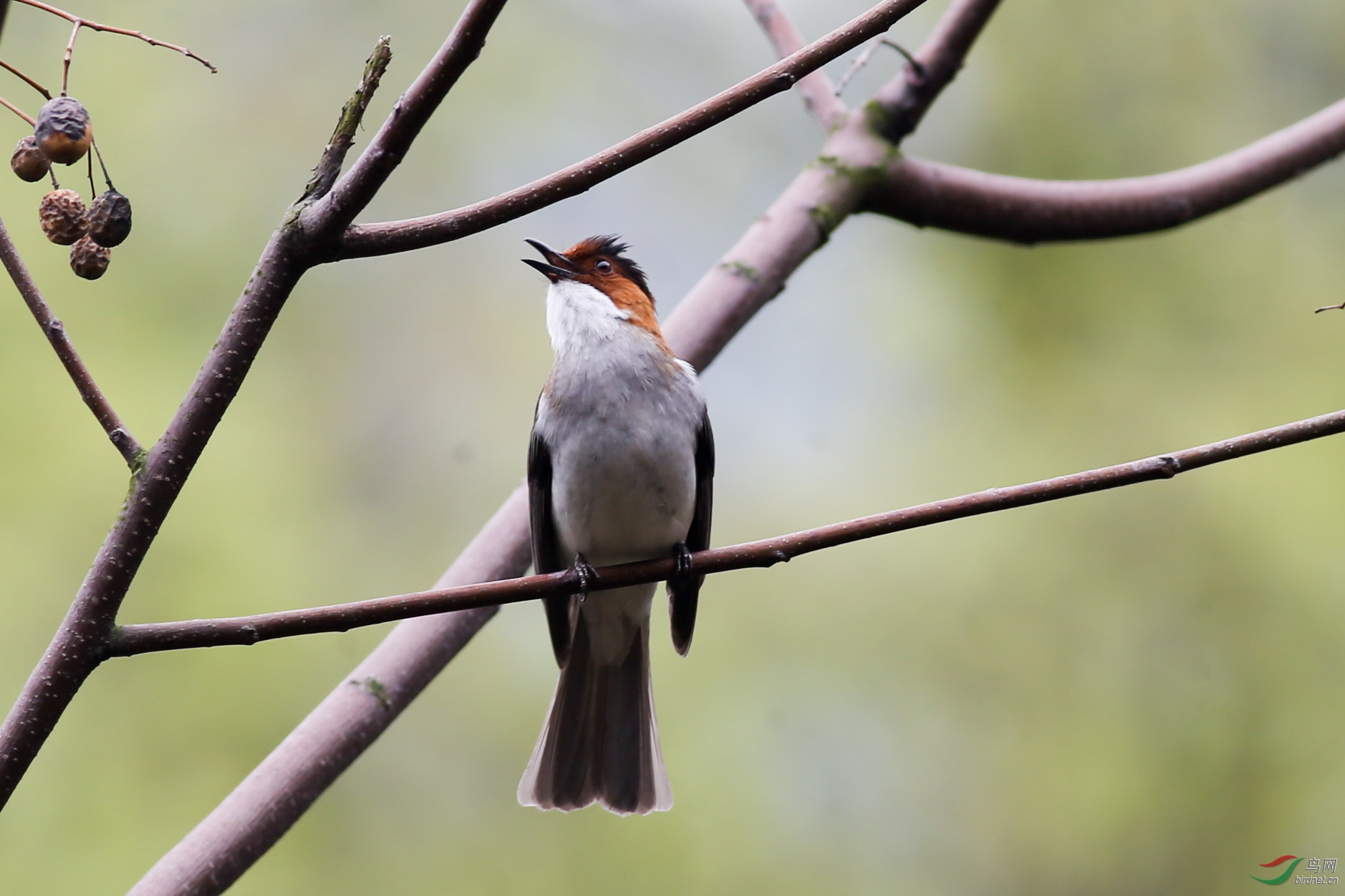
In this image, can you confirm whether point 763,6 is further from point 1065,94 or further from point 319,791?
point 1065,94

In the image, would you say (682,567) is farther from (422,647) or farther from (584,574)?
(422,647)

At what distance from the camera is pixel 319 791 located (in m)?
2.39

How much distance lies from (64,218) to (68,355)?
22 cm

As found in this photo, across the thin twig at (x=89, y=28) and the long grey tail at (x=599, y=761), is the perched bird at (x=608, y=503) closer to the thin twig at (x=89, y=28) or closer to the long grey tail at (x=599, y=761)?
the long grey tail at (x=599, y=761)

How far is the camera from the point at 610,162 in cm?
163

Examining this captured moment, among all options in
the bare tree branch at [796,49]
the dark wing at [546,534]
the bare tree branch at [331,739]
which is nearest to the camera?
the bare tree branch at [331,739]

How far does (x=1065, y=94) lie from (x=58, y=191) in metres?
6.41

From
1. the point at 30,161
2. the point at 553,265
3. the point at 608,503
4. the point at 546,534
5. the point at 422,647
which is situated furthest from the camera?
the point at 553,265

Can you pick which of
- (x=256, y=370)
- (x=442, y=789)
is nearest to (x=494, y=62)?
(x=256, y=370)

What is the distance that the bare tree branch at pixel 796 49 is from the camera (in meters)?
3.86

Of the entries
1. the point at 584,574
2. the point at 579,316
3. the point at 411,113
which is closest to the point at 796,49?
the point at 579,316

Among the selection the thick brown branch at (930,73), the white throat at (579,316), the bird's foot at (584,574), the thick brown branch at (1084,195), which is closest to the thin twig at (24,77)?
the bird's foot at (584,574)

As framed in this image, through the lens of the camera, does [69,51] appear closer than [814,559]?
Yes

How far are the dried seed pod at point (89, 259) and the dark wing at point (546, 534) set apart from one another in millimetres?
1506
